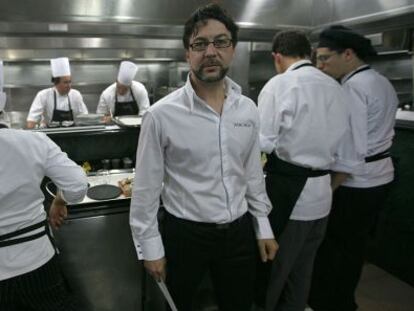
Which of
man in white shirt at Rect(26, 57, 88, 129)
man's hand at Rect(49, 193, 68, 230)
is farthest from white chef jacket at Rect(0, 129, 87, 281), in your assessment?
man in white shirt at Rect(26, 57, 88, 129)

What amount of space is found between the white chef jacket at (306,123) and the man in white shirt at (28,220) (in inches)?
36.6

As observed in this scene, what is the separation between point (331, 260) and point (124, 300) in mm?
1313

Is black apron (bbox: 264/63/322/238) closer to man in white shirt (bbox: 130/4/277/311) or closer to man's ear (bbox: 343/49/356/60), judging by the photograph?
man's ear (bbox: 343/49/356/60)

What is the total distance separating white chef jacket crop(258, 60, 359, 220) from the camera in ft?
5.65

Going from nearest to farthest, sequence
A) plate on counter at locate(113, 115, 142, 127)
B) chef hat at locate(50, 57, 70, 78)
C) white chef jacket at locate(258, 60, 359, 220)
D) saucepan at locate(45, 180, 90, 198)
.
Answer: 1. white chef jacket at locate(258, 60, 359, 220)
2. saucepan at locate(45, 180, 90, 198)
3. plate on counter at locate(113, 115, 142, 127)
4. chef hat at locate(50, 57, 70, 78)

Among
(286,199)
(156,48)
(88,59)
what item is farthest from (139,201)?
(88,59)

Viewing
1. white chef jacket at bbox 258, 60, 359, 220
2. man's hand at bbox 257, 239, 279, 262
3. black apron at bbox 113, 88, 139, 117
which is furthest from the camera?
black apron at bbox 113, 88, 139, 117

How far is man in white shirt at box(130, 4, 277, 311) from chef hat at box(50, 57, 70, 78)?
3.03 meters

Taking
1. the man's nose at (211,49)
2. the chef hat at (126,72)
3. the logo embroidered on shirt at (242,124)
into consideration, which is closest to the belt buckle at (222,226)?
the logo embroidered on shirt at (242,124)

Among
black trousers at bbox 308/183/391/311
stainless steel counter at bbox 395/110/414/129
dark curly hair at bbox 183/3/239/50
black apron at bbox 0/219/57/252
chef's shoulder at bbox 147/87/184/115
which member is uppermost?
dark curly hair at bbox 183/3/239/50

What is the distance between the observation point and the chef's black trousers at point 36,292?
136cm

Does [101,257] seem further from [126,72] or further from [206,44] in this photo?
[126,72]

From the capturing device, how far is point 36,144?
1.35 m

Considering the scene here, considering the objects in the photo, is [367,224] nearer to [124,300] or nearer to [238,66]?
[124,300]
